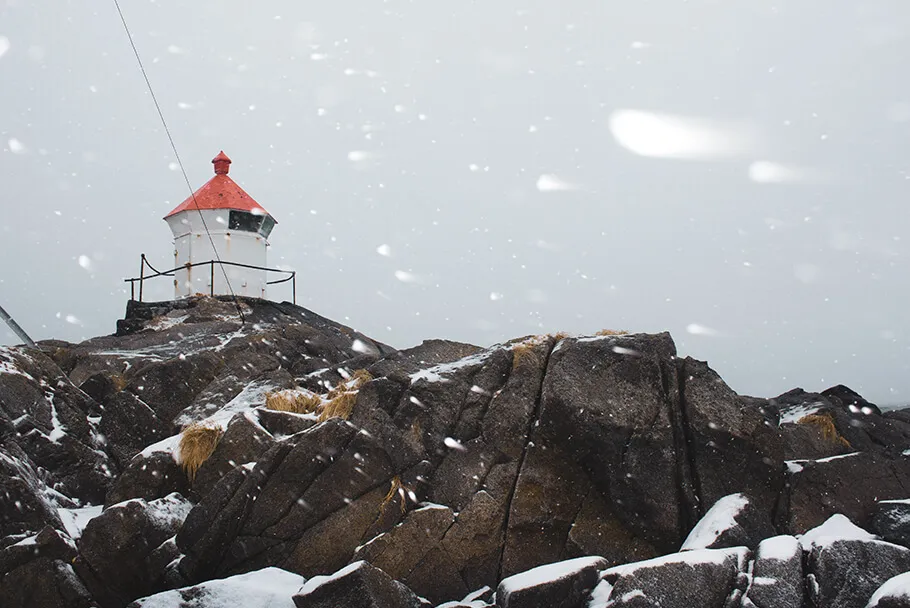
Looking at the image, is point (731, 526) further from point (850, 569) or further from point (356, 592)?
point (356, 592)

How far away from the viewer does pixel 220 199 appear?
3136 centimetres

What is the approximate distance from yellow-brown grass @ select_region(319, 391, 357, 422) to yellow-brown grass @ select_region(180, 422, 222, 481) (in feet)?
5.72

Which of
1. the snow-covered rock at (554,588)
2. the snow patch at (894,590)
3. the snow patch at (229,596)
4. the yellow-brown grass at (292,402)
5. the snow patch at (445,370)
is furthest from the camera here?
the yellow-brown grass at (292,402)

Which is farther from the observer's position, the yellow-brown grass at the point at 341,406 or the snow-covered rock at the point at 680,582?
the yellow-brown grass at the point at 341,406

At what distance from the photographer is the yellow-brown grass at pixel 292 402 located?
43.9ft

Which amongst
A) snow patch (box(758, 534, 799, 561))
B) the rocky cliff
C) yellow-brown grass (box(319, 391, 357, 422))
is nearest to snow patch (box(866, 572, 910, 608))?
the rocky cliff

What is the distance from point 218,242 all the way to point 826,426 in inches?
959

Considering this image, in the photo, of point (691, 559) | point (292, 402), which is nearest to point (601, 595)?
point (691, 559)

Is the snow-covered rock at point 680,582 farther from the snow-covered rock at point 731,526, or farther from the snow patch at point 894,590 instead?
the snow patch at point 894,590

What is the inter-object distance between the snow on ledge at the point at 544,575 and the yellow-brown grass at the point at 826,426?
6.31 metres

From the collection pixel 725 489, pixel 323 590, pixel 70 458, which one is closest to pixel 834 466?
pixel 725 489

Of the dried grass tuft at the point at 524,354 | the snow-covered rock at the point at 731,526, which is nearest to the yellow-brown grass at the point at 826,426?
the snow-covered rock at the point at 731,526

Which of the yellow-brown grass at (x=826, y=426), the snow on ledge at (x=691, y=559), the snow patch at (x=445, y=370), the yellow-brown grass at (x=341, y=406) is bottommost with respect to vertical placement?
the snow on ledge at (x=691, y=559)

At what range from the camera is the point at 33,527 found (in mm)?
10898
